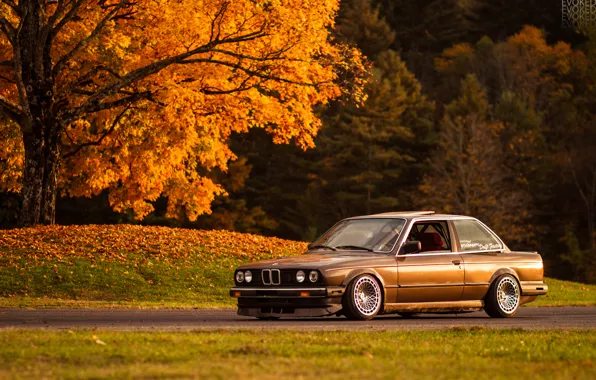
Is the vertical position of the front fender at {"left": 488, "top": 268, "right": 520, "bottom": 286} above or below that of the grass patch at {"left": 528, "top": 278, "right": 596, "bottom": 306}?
above

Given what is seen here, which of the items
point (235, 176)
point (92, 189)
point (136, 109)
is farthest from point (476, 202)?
point (136, 109)

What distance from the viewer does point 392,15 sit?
89938 millimetres

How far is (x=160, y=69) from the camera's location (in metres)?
29.7

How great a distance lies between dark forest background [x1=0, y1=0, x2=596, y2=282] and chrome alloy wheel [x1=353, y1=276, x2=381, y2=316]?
50.5m

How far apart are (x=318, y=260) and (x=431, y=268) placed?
1.88 m

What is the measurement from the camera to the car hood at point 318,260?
52.5 feet

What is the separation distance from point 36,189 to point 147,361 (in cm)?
2128

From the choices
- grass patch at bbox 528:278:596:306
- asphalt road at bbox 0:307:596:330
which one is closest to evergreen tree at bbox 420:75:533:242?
grass patch at bbox 528:278:596:306

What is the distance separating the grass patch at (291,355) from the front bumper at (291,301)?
245cm

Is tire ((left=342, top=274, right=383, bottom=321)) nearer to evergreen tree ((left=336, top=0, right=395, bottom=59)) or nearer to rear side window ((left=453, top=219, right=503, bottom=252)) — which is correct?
rear side window ((left=453, top=219, right=503, bottom=252))

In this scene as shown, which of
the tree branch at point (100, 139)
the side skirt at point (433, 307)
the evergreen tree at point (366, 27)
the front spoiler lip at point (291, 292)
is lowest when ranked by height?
the side skirt at point (433, 307)

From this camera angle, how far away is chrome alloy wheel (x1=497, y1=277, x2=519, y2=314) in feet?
58.7

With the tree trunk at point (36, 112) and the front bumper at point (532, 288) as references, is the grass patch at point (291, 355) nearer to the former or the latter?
the front bumper at point (532, 288)

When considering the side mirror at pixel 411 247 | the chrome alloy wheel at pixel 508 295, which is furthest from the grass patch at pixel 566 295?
the side mirror at pixel 411 247
